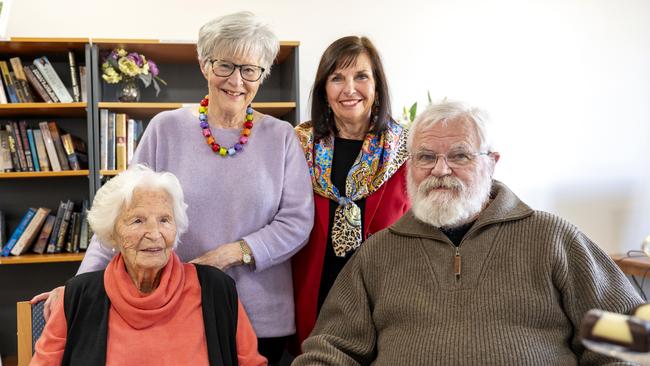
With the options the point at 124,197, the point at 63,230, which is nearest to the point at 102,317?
the point at 124,197

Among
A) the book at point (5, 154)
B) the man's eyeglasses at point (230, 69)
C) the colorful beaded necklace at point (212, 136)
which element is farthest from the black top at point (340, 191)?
the book at point (5, 154)

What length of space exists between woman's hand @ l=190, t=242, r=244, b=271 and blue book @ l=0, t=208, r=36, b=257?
2.29m

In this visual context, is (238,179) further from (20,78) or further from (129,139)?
(20,78)

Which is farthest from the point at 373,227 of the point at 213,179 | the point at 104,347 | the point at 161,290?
the point at 104,347

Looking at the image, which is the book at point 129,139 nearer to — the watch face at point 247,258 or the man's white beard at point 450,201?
the watch face at point 247,258

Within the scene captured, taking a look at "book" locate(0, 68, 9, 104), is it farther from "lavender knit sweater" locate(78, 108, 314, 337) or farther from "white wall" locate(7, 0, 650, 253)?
"lavender knit sweater" locate(78, 108, 314, 337)

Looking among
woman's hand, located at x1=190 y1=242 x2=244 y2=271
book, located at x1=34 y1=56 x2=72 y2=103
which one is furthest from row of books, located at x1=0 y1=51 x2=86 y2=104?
woman's hand, located at x1=190 y1=242 x2=244 y2=271

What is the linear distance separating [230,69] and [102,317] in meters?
0.81

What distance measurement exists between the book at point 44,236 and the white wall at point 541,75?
1739 mm

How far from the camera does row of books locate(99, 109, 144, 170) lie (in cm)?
363

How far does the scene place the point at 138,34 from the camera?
4.07 m

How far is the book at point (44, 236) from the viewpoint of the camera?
3.74m

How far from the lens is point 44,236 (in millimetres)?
3760

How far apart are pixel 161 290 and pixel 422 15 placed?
3357 millimetres
